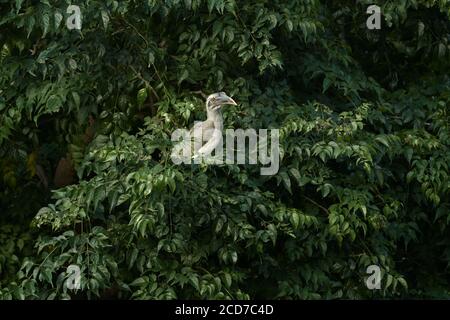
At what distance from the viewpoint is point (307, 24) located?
19.0ft

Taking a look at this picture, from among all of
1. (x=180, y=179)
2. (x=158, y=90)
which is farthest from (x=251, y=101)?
(x=180, y=179)

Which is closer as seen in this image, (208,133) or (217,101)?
(208,133)

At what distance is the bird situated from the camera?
534 cm

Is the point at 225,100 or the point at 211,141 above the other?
the point at 225,100

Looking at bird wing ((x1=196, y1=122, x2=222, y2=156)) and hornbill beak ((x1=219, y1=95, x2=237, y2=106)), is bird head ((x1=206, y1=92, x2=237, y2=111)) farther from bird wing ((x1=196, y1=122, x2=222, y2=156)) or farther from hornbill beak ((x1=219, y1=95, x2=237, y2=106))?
bird wing ((x1=196, y1=122, x2=222, y2=156))

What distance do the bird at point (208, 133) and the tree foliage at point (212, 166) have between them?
0.09 meters

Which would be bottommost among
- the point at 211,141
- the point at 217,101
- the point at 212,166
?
the point at 212,166

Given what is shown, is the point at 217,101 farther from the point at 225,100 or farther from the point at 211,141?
the point at 211,141

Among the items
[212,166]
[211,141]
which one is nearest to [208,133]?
[211,141]

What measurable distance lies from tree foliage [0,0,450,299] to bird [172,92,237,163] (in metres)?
0.09

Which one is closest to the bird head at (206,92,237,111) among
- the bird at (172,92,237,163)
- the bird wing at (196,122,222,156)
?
the bird at (172,92,237,163)

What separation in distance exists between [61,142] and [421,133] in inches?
91.9

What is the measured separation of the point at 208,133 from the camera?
5.54m

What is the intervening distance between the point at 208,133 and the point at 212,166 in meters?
0.19
